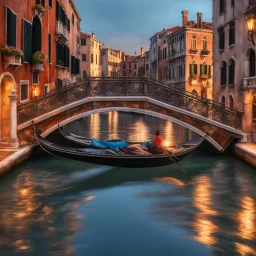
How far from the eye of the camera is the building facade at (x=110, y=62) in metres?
77.8

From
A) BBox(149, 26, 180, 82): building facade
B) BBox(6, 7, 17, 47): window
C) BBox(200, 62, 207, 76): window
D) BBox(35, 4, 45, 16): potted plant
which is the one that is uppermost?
BBox(149, 26, 180, 82): building facade

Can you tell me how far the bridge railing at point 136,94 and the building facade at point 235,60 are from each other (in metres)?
1.03

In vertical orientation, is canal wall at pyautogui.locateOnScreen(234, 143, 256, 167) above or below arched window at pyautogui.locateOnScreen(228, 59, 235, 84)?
below

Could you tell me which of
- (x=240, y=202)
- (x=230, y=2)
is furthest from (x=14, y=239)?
(x=230, y=2)

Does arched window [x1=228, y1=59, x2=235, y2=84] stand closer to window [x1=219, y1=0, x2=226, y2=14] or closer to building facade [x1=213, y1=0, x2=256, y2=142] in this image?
building facade [x1=213, y1=0, x2=256, y2=142]

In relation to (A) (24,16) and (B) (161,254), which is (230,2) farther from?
(B) (161,254)

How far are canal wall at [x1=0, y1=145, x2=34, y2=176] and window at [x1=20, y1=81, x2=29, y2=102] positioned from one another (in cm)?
218

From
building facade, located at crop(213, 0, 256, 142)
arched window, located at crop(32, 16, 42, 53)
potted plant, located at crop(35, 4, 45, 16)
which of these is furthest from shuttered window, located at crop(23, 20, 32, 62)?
building facade, located at crop(213, 0, 256, 142)

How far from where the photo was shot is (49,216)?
7891 mm

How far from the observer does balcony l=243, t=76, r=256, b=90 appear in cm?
1420

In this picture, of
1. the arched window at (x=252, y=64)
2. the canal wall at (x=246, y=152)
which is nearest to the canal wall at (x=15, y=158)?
the canal wall at (x=246, y=152)

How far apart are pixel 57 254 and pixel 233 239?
292 centimetres

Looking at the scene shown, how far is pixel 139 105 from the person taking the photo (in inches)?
552

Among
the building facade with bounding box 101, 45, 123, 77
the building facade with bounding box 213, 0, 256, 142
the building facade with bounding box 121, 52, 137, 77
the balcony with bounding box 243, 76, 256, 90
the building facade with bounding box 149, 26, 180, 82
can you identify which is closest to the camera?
the balcony with bounding box 243, 76, 256, 90
